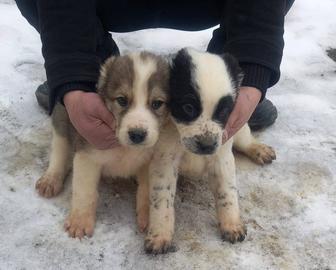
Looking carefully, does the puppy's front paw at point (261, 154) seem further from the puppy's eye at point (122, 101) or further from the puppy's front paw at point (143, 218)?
the puppy's eye at point (122, 101)

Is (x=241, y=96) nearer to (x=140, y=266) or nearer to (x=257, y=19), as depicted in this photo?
(x=257, y=19)

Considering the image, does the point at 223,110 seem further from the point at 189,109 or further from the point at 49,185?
the point at 49,185

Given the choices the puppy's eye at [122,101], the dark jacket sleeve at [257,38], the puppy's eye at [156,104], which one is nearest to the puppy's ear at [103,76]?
the puppy's eye at [122,101]

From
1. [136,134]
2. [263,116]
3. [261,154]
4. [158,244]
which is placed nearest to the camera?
[136,134]

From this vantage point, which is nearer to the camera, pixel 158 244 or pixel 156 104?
pixel 156 104

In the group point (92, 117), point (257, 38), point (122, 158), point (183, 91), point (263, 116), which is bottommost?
point (263, 116)

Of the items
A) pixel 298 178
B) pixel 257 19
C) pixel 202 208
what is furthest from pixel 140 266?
pixel 257 19

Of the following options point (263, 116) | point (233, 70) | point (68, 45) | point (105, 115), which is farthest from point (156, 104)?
point (263, 116)

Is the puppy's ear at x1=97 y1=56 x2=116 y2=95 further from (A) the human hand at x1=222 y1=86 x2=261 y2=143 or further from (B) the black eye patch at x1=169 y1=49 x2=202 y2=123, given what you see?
(A) the human hand at x1=222 y1=86 x2=261 y2=143
